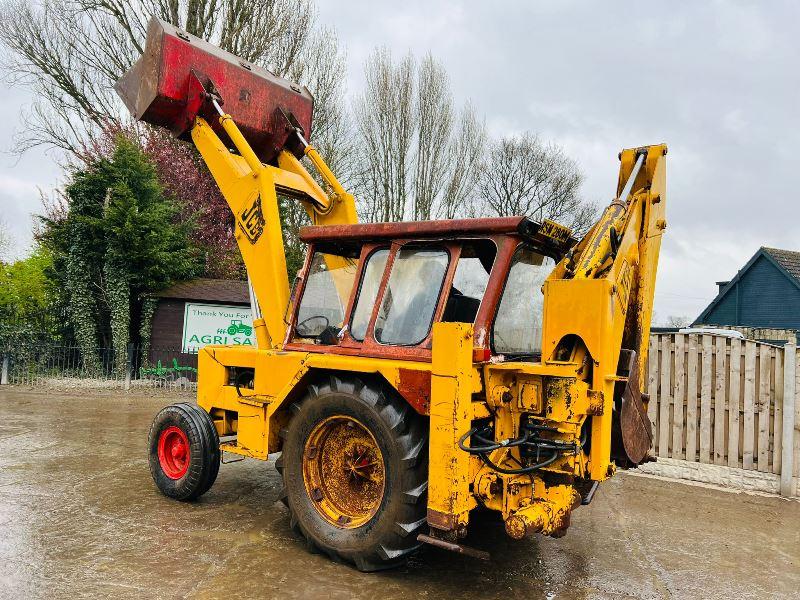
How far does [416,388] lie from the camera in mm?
3699

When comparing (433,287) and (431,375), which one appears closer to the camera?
(431,375)

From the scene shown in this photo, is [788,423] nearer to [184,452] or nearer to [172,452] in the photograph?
[184,452]

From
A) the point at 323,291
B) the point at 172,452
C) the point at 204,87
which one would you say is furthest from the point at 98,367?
the point at 323,291

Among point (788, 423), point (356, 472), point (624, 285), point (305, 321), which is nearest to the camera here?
point (624, 285)

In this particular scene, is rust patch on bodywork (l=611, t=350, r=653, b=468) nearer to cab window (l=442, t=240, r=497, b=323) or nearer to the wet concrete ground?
the wet concrete ground

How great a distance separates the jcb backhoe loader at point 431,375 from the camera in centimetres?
354

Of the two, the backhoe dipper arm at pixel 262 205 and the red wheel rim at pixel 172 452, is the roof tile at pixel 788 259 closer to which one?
the backhoe dipper arm at pixel 262 205

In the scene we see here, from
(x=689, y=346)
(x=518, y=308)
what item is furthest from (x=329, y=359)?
(x=689, y=346)

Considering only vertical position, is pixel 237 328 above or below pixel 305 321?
below

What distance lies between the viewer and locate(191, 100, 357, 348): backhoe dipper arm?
537 cm

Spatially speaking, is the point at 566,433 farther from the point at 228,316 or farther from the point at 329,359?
the point at 228,316

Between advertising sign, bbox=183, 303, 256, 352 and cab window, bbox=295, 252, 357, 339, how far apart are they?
9.79 meters

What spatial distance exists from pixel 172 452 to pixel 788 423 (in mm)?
6335

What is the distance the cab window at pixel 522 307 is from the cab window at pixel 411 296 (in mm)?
474
